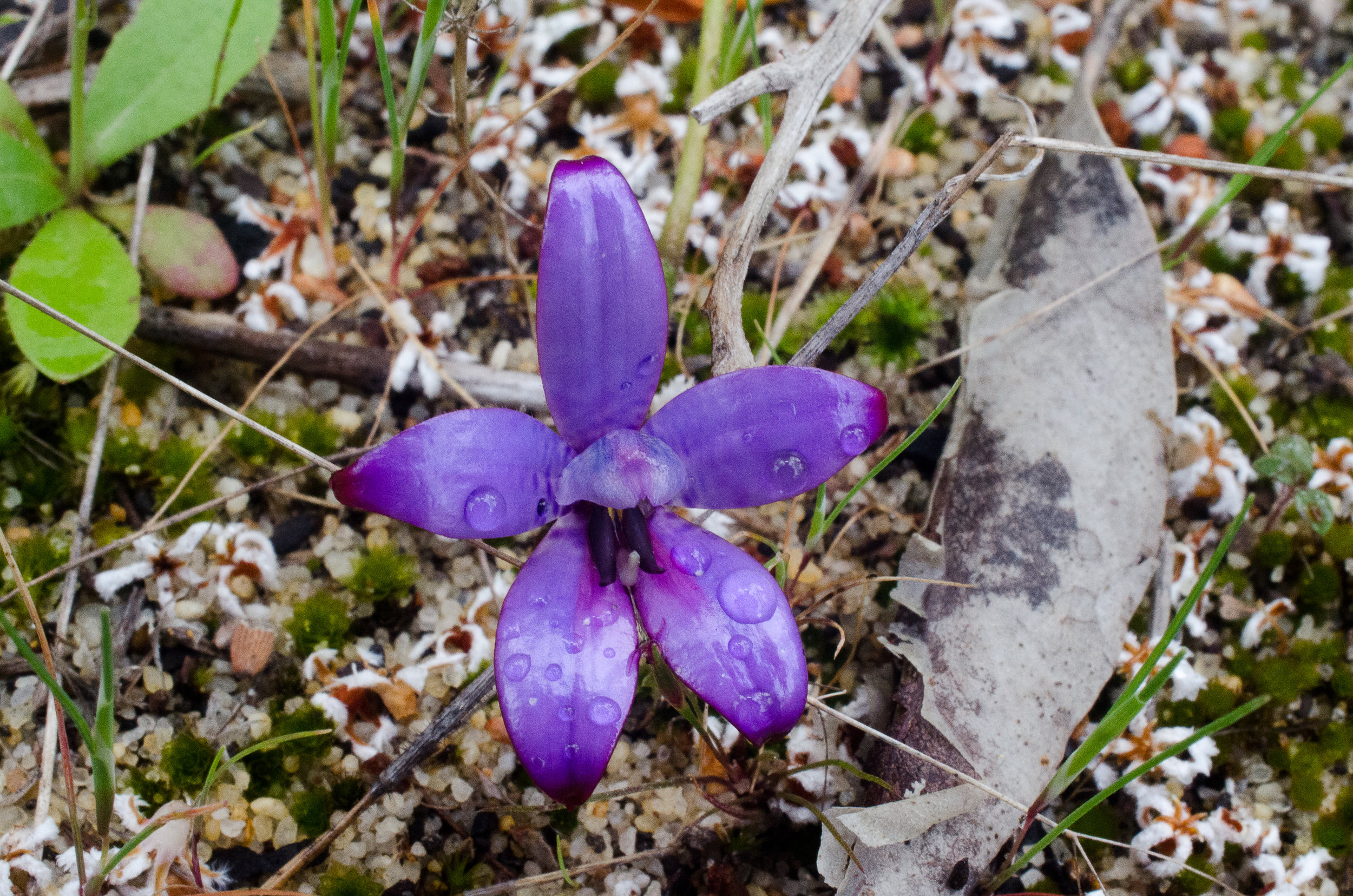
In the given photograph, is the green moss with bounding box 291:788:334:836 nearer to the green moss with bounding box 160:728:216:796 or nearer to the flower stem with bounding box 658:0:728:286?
the green moss with bounding box 160:728:216:796

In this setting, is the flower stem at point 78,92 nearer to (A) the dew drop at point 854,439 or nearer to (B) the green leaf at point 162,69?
(B) the green leaf at point 162,69

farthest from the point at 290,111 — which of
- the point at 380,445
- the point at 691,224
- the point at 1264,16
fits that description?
the point at 1264,16

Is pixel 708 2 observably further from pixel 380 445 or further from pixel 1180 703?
pixel 1180 703

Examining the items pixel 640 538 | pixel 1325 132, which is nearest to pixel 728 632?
pixel 640 538

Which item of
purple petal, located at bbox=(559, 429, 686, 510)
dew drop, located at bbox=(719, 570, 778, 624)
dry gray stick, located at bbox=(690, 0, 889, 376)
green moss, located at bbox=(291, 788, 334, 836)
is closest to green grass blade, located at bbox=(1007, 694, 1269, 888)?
dew drop, located at bbox=(719, 570, 778, 624)

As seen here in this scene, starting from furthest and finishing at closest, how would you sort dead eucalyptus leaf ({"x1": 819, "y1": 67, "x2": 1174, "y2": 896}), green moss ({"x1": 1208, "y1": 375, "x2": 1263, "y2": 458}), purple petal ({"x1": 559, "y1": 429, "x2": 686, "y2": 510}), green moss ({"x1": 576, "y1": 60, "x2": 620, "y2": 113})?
green moss ({"x1": 576, "y1": 60, "x2": 620, "y2": 113})
green moss ({"x1": 1208, "y1": 375, "x2": 1263, "y2": 458})
dead eucalyptus leaf ({"x1": 819, "y1": 67, "x2": 1174, "y2": 896})
purple petal ({"x1": 559, "y1": 429, "x2": 686, "y2": 510})

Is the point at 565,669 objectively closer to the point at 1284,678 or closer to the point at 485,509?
the point at 485,509

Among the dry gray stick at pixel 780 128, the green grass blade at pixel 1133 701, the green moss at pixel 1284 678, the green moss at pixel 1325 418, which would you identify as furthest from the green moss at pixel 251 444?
the green moss at pixel 1325 418

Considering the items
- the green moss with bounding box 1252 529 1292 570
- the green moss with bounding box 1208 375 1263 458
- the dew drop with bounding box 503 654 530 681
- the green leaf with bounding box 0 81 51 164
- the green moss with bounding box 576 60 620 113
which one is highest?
the green leaf with bounding box 0 81 51 164
